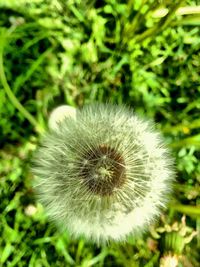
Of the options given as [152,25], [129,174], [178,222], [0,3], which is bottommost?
[178,222]

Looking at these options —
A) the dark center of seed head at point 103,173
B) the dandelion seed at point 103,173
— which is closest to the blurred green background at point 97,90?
the dandelion seed at point 103,173

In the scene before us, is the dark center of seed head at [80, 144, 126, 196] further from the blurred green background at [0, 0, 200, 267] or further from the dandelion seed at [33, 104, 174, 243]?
the blurred green background at [0, 0, 200, 267]

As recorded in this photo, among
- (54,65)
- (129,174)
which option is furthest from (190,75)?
(129,174)

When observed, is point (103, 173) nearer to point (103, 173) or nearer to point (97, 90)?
point (103, 173)

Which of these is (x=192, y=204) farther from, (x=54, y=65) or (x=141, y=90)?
(x=54, y=65)

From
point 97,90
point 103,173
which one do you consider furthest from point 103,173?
point 97,90

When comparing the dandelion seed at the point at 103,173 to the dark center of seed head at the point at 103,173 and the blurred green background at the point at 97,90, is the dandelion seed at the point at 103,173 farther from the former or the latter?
the blurred green background at the point at 97,90
